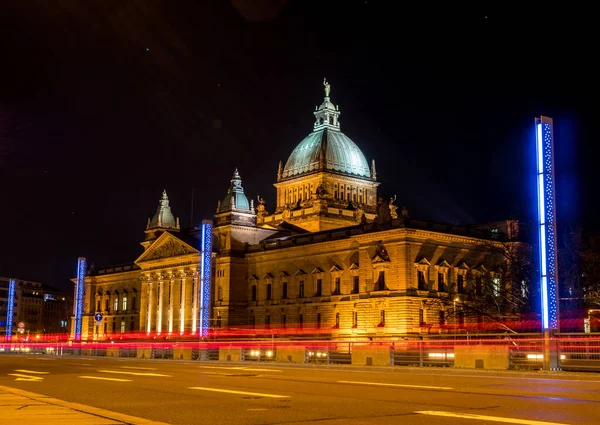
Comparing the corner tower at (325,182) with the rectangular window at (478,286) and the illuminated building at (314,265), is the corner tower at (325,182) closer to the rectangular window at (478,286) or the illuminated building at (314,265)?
the illuminated building at (314,265)

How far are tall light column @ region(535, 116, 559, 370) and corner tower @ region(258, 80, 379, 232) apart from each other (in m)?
91.8

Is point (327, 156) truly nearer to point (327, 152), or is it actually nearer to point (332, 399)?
point (327, 152)

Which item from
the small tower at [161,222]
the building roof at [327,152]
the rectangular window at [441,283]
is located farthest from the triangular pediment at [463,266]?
the small tower at [161,222]

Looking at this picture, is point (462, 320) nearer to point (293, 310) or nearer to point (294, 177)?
point (293, 310)

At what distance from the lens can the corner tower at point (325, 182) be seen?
424 ft

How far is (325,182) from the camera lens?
13100 centimetres

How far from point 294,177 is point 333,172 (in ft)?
25.5

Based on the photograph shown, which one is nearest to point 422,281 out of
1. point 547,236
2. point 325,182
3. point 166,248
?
point 325,182

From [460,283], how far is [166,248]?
4674 cm

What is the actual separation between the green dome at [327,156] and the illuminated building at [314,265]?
221 millimetres

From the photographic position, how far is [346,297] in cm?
9581

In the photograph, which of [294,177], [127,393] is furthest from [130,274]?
[127,393]

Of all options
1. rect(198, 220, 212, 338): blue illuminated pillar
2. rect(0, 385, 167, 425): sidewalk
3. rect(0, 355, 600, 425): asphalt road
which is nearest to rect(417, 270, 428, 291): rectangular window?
rect(198, 220, 212, 338): blue illuminated pillar

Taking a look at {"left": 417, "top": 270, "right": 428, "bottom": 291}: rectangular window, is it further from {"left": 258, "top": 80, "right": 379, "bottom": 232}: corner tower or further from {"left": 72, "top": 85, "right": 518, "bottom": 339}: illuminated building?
{"left": 258, "top": 80, "right": 379, "bottom": 232}: corner tower
